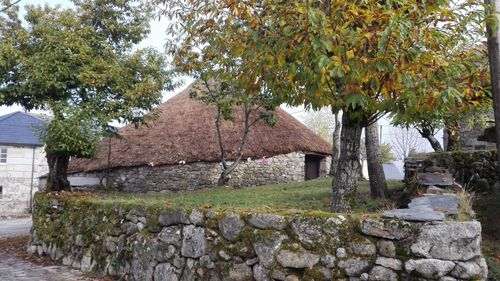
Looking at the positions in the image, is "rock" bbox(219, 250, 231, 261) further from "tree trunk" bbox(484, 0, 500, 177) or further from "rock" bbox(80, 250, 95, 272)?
"tree trunk" bbox(484, 0, 500, 177)

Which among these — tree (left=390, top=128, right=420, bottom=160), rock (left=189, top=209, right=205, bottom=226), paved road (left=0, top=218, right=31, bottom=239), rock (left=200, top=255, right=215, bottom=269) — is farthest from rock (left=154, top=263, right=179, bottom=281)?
tree (left=390, top=128, right=420, bottom=160)

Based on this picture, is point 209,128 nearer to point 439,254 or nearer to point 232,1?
point 232,1

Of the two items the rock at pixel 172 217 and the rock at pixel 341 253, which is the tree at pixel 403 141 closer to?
the rock at pixel 172 217

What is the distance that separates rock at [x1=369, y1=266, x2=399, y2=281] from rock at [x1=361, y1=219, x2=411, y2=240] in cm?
30

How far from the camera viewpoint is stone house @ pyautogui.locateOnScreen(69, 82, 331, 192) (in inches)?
679

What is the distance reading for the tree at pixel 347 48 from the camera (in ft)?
14.5

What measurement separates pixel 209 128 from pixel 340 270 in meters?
14.6

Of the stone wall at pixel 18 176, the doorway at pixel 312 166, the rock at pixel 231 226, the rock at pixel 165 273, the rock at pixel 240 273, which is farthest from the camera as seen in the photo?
the stone wall at pixel 18 176

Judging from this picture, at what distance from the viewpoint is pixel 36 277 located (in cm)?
702

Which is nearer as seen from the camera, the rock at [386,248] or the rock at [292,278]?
the rock at [386,248]

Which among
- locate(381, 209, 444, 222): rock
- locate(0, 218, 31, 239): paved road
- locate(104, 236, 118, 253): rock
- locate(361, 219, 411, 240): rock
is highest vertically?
locate(381, 209, 444, 222): rock

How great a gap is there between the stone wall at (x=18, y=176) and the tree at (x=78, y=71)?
15609mm

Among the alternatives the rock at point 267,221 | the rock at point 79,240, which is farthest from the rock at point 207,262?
the rock at point 79,240

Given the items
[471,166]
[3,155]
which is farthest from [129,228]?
[3,155]
